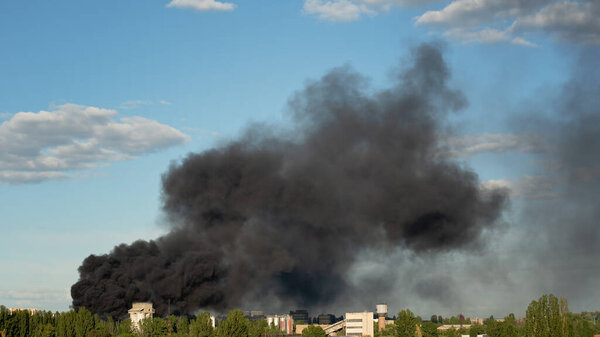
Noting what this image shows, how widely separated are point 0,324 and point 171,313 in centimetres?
5397

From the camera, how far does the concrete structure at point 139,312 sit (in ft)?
471

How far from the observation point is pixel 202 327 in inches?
4449

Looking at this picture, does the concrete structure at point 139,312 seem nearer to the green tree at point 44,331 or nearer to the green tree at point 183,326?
the green tree at point 183,326

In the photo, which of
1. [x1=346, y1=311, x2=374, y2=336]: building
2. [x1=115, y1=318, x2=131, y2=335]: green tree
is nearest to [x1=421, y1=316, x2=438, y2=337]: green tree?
[x1=346, y1=311, x2=374, y2=336]: building

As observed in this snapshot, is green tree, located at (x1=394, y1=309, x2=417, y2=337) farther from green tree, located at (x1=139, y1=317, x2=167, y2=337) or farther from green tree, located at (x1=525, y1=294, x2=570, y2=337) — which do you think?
green tree, located at (x1=525, y1=294, x2=570, y2=337)

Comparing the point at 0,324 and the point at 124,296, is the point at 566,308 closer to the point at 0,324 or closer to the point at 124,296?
the point at 0,324

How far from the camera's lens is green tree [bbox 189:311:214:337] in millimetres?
111562

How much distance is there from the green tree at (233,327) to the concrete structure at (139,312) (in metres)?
39.3

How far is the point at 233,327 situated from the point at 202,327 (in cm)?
777

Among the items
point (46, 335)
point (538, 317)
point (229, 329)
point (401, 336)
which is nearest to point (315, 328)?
point (401, 336)

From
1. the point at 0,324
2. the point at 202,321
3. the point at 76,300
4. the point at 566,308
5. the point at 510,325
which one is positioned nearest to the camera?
the point at 566,308

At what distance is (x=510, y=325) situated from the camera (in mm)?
132500

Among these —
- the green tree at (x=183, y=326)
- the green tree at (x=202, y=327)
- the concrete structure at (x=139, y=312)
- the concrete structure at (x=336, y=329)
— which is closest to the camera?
the green tree at (x=202, y=327)

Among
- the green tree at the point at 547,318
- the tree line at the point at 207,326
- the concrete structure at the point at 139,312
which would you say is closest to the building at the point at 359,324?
the tree line at the point at 207,326
